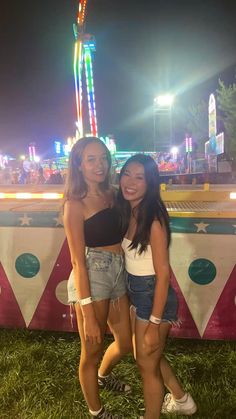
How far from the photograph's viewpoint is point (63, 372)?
3242 mm

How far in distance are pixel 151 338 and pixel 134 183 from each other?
0.89 metres

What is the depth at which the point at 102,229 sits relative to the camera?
233cm

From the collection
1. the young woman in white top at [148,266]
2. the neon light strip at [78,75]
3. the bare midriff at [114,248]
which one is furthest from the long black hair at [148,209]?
the neon light strip at [78,75]

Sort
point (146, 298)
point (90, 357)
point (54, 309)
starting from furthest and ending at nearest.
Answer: point (54, 309), point (90, 357), point (146, 298)

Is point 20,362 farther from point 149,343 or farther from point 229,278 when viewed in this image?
point 229,278

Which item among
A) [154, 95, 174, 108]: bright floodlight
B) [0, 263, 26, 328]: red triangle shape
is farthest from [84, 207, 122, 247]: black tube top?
[154, 95, 174, 108]: bright floodlight

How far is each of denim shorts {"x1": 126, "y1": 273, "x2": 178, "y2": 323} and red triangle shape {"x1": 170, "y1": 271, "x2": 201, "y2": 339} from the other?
4.11ft

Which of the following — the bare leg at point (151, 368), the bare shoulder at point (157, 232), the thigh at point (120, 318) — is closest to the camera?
the bare shoulder at point (157, 232)

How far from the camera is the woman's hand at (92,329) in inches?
89.9

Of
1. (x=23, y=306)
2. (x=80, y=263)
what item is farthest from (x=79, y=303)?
(x=23, y=306)

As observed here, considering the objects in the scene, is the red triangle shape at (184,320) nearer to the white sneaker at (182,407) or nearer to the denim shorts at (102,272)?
the white sneaker at (182,407)

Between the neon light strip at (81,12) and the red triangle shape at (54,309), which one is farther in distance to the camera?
the neon light strip at (81,12)

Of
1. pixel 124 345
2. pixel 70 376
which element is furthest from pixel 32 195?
pixel 124 345

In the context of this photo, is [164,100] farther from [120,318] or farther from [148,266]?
[148,266]
